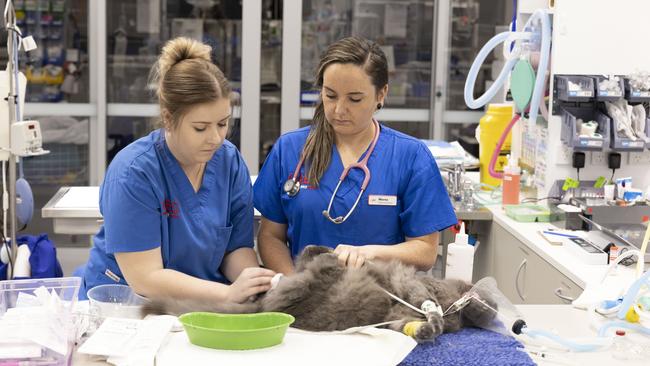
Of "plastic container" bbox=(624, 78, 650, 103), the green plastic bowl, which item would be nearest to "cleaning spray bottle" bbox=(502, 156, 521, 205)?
"plastic container" bbox=(624, 78, 650, 103)

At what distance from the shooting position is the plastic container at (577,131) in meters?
3.28

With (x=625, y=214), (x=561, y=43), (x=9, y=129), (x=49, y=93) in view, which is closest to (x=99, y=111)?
(x=49, y=93)

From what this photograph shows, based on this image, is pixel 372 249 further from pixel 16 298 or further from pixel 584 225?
pixel 584 225

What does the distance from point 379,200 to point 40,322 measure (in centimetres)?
→ 106

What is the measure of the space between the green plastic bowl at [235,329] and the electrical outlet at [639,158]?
7.04 ft

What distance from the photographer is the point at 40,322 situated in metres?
1.65

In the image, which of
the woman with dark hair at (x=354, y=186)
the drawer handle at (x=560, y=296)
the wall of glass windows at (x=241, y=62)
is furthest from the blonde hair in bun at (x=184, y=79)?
the wall of glass windows at (x=241, y=62)

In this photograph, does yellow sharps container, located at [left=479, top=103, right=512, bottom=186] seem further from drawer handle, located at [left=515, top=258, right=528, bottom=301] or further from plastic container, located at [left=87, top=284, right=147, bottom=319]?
plastic container, located at [left=87, top=284, right=147, bottom=319]

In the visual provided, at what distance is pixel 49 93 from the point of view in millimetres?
5535

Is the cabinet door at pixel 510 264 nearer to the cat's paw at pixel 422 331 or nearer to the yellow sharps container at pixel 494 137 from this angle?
the yellow sharps container at pixel 494 137

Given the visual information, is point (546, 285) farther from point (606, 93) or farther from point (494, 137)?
point (494, 137)

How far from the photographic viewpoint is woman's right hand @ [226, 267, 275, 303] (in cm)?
192

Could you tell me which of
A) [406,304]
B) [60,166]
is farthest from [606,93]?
[60,166]

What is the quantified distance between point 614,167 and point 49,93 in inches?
142
